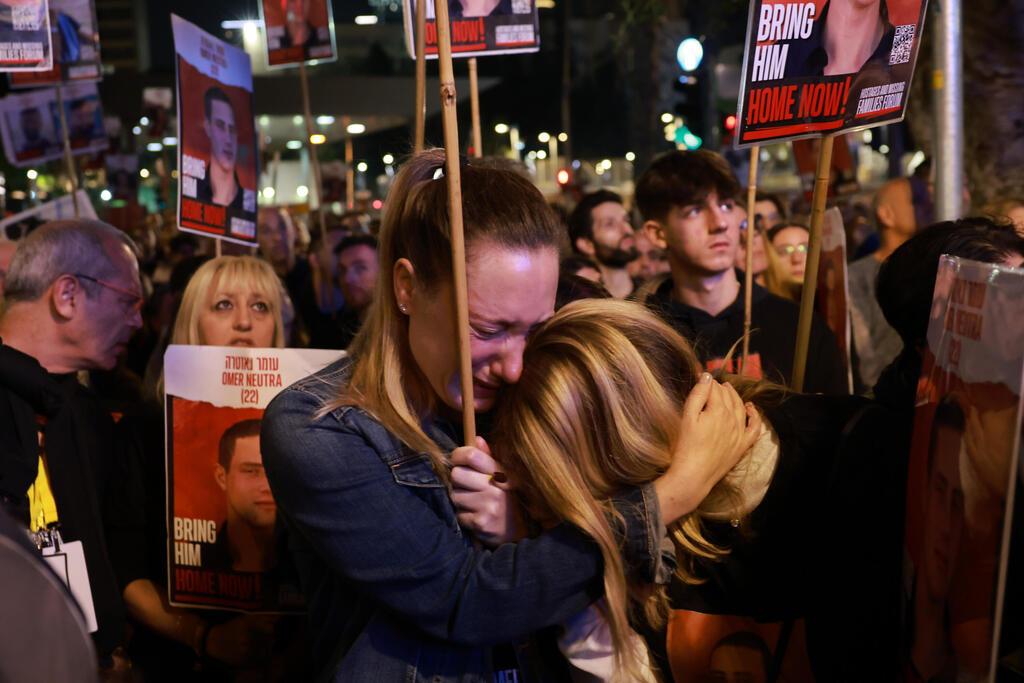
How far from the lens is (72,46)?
636 cm

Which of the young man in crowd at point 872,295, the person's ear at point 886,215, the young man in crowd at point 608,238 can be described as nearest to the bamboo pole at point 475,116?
the young man in crowd at point 608,238

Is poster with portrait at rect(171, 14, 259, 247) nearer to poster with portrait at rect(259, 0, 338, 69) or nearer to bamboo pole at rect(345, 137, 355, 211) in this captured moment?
poster with portrait at rect(259, 0, 338, 69)

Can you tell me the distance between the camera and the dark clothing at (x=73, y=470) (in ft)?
9.01

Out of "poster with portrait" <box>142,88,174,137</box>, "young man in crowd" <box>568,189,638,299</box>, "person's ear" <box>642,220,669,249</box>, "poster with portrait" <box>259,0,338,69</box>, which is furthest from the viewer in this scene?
"poster with portrait" <box>142,88,174,137</box>

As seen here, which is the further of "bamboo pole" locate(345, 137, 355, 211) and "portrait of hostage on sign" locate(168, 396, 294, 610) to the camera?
"bamboo pole" locate(345, 137, 355, 211)

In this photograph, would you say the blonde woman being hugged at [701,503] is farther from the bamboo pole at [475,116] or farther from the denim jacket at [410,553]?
the bamboo pole at [475,116]

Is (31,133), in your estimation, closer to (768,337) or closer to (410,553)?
(768,337)

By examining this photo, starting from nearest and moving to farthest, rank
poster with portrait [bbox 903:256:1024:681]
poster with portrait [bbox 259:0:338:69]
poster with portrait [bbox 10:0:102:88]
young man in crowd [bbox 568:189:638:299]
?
Answer: poster with portrait [bbox 903:256:1024:681]
young man in crowd [bbox 568:189:638:299]
poster with portrait [bbox 10:0:102:88]
poster with portrait [bbox 259:0:338:69]

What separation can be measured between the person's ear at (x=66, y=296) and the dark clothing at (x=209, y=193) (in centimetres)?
149

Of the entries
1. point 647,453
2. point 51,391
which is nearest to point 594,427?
point 647,453

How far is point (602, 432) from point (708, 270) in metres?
2.42

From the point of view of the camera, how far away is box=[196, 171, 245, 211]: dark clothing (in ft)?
15.0

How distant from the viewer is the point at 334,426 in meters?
1.87

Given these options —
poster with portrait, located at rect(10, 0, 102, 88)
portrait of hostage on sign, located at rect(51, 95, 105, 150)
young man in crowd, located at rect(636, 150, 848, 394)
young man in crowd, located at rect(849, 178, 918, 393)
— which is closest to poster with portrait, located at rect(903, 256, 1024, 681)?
young man in crowd, located at rect(636, 150, 848, 394)
